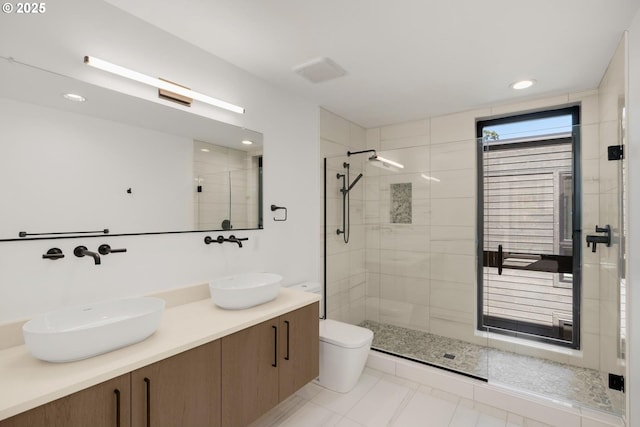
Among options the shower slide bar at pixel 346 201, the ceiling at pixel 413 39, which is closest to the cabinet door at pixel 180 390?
the ceiling at pixel 413 39

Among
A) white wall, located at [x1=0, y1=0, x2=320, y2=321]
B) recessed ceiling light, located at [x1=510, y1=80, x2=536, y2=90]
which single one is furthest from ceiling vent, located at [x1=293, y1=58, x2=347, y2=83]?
recessed ceiling light, located at [x1=510, y1=80, x2=536, y2=90]

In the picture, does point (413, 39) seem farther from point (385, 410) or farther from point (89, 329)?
point (385, 410)

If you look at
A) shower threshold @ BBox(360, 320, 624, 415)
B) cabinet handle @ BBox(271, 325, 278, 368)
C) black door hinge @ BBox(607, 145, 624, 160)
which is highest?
black door hinge @ BBox(607, 145, 624, 160)

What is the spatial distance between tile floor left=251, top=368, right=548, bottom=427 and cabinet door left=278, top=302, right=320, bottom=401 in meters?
0.26

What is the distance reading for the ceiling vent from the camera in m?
2.16

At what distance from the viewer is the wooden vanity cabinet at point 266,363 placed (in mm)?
1560

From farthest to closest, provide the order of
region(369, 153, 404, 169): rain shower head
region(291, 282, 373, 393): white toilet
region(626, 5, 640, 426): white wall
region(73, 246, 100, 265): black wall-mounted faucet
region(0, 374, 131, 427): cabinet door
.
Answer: region(369, 153, 404, 169): rain shower head → region(291, 282, 373, 393): white toilet → region(626, 5, 640, 426): white wall → region(73, 246, 100, 265): black wall-mounted faucet → region(0, 374, 131, 427): cabinet door

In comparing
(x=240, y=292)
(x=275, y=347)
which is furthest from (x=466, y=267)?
(x=240, y=292)

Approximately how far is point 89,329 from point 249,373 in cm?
82

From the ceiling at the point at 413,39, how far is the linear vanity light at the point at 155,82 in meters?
0.32

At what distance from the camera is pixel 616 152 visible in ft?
6.34

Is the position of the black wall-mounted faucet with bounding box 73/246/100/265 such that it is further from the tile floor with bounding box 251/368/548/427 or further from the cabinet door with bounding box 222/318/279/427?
the tile floor with bounding box 251/368/548/427

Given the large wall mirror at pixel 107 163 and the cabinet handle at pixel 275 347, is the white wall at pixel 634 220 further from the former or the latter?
the large wall mirror at pixel 107 163

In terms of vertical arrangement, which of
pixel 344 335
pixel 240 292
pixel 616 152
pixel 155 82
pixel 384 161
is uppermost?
pixel 155 82
